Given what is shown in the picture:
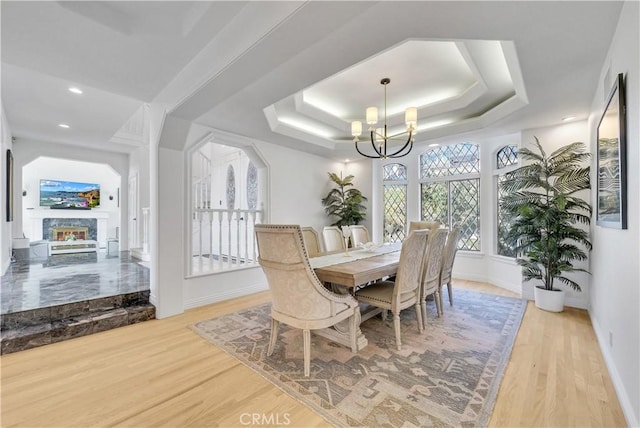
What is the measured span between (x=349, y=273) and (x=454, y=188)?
385 cm

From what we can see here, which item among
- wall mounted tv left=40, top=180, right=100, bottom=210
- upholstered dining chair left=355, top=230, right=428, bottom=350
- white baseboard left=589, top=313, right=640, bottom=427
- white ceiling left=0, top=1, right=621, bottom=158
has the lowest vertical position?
white baseboard left=589, top=313, right=640, bottom=427

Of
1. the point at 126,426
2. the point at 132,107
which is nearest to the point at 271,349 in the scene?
the point at 126,426

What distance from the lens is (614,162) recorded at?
1.83 meters

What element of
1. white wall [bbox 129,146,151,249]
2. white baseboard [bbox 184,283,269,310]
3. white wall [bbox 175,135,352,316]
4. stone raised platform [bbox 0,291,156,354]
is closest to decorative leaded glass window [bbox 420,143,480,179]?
white wall [bbox 175,135,352,316]

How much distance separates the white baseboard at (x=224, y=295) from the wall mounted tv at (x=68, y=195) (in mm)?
7367

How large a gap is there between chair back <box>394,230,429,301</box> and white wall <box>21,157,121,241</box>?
740cm

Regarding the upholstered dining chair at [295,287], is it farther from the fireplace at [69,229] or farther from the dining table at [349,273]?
the fireplace at [69,229]

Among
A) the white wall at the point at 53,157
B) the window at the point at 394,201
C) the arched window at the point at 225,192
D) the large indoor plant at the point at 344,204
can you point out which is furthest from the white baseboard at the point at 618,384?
the white wall at the point at 53,157

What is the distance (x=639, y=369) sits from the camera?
141cm

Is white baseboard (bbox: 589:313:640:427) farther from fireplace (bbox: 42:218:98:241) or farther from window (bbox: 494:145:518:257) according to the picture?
→ fireplace (bbox: 42:218:98:241)

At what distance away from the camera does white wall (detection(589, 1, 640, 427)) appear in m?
1.47

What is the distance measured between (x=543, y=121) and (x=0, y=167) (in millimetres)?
7565

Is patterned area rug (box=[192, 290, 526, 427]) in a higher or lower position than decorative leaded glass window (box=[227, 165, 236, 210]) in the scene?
lower

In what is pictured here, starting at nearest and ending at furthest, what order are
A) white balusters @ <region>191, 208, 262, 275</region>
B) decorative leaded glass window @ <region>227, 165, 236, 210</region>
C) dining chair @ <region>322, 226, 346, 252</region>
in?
white balusters @ <region>191, 208, 262, 275</region>
dining chair @ <region>322, 226, 346, 252</region>
decorative leaded glass window @ <region>227, 165, 236, 210</region>
